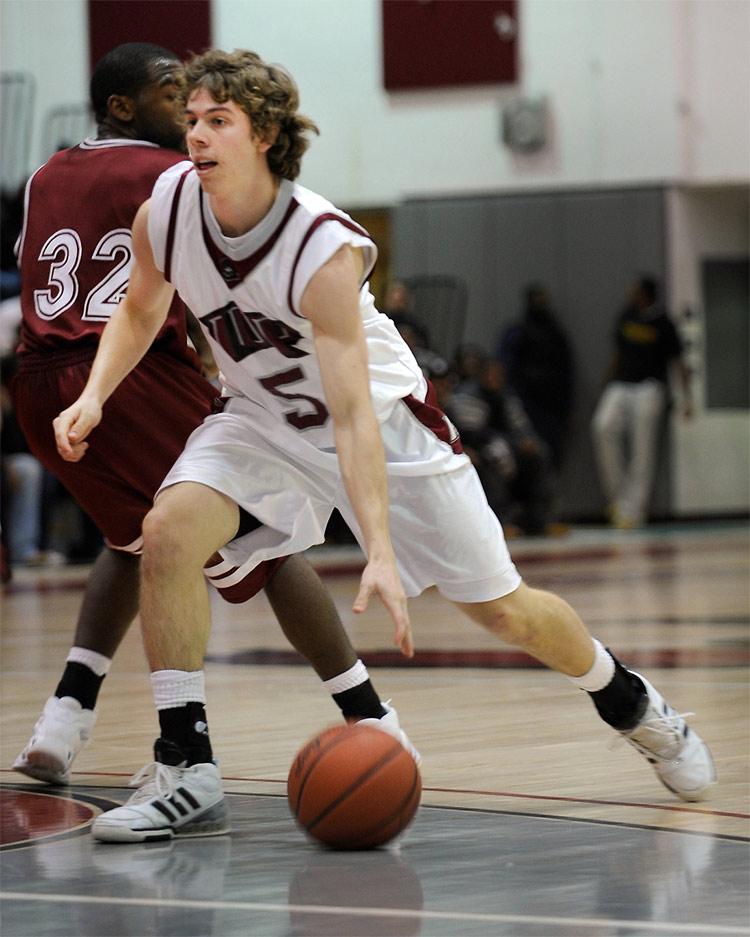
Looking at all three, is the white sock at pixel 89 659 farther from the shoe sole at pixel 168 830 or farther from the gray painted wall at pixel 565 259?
the gray painted wall at pixel 565 259

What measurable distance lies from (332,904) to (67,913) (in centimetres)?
42

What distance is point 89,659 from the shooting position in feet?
14.7

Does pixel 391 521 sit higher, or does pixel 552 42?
pixel 552 42

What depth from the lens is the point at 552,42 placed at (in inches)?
689

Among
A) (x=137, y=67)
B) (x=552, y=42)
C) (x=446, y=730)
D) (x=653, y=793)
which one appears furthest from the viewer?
(x=552, y=42)

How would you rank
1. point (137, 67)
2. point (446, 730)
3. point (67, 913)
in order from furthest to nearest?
1. point (446, 730)
2. point (137, 67)
3. point (67, 913)

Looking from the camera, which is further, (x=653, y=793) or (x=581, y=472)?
(x=581, y=472)

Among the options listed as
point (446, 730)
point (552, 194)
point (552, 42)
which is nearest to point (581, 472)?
point (552, 194)

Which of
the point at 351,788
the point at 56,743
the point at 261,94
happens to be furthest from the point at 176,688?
the point at 261,94

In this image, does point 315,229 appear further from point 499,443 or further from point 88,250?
point 499,443

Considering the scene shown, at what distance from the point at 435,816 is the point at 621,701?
1.79ft

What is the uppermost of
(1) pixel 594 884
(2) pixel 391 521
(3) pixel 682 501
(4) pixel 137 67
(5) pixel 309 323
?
(4) pixel 137 67

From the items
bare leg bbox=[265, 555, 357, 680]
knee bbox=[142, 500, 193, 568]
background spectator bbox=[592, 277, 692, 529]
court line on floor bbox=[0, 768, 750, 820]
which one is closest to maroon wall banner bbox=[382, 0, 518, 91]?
background spectator bbox=[592, 277, 692, 529]

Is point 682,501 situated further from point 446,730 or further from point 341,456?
point 341,456
